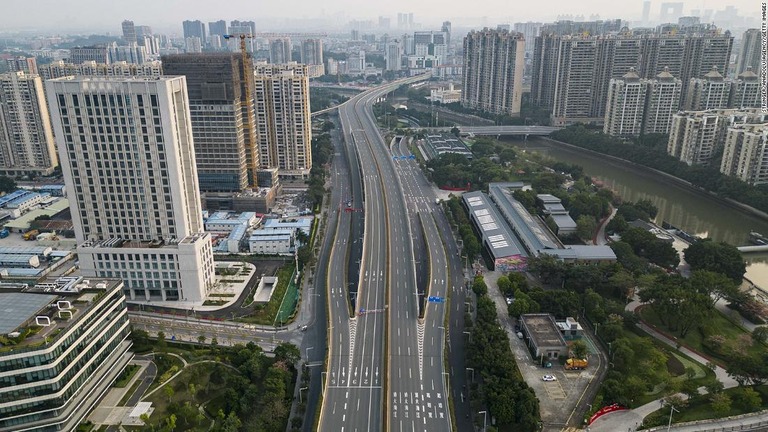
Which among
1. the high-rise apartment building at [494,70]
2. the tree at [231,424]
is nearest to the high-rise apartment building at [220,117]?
the tree at [231,424]

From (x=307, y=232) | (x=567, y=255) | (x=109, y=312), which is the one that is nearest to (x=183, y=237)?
(x=109, y=312)

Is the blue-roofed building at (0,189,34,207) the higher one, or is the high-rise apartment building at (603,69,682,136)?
the high-rise apartment building at (603,69,682,136)

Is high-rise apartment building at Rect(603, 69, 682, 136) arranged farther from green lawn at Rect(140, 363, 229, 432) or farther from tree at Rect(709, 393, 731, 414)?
green lawn at Rect(140, 363, 229, 432)

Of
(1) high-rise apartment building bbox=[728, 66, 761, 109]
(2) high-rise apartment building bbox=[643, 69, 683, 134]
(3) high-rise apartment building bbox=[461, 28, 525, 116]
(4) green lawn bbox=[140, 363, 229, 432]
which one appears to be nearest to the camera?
(4) green lawn bbox=[140, 363, 229, 432]

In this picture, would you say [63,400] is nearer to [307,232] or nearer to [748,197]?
[307,232]

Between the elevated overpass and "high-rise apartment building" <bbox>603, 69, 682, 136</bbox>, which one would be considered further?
the elevated overpass

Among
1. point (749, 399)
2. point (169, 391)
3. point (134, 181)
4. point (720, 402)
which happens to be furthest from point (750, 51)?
point (169, 391)

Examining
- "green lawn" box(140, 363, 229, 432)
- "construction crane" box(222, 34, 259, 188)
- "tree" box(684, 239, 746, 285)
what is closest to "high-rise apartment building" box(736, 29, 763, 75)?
"tree" box(684, 239, 746, 285)

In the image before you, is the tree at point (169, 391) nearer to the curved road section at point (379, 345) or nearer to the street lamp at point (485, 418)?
the curved road section at point (379, 345)

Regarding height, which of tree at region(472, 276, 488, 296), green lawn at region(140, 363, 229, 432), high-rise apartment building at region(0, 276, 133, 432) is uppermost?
high-rise apartment building at region(0, 276, 133, 432)
